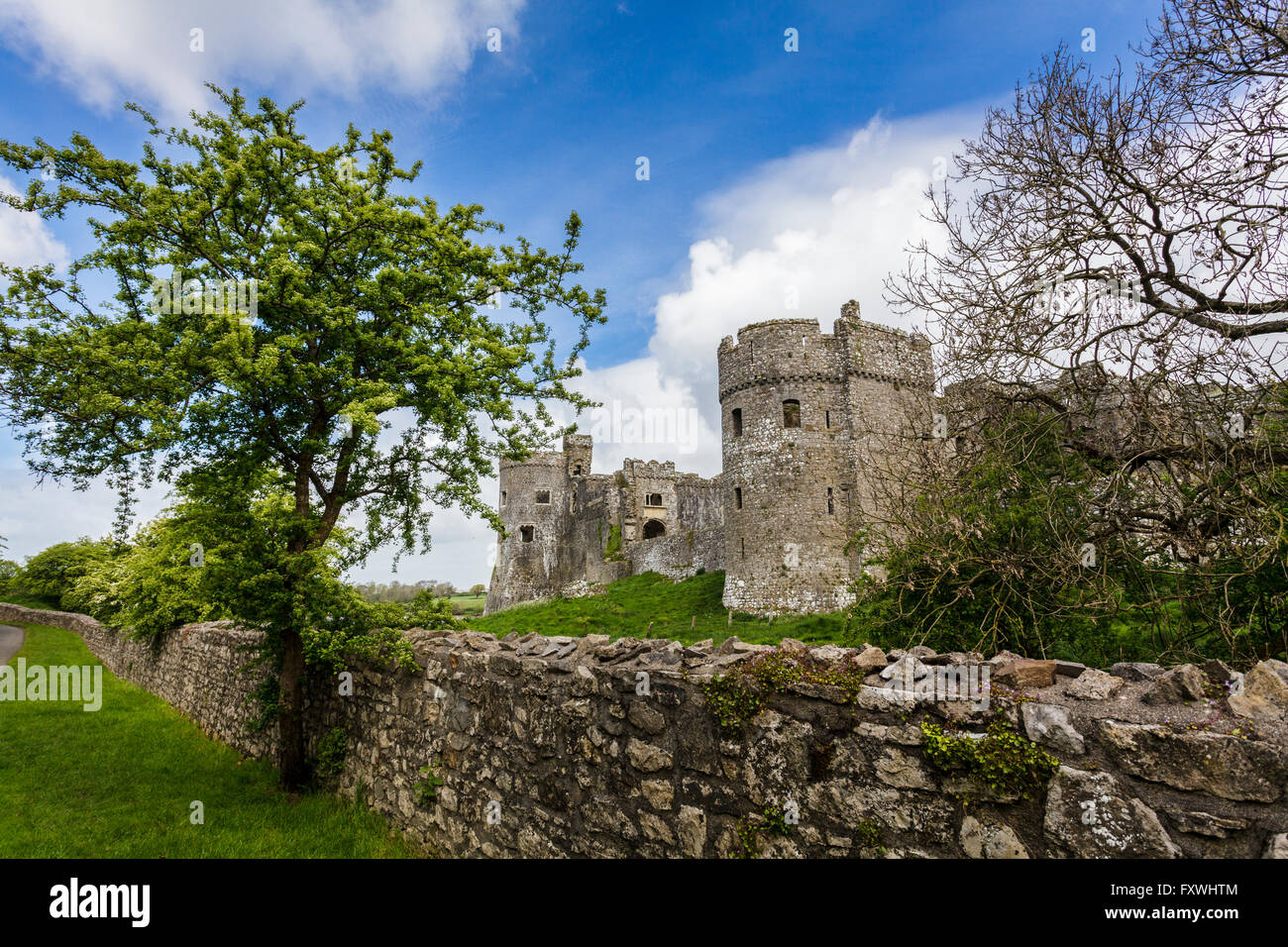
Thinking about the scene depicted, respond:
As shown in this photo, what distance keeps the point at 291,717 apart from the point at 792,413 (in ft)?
69.1

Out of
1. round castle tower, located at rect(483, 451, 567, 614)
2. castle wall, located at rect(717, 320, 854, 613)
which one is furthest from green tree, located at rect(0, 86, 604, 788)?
round castle tower, located at rect(483, 451, 567, 614)

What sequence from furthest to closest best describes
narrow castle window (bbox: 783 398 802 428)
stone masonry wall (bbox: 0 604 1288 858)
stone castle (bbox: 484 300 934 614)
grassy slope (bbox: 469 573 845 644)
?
1. narrow castle window (bbox: 783 398 802 428)
2. stone castle (bbox: 484 300 934 614)
3. grassy slope (bbox: 469 573 845 644)
4. stone masonry wall (bbox: 0 604 1288 858)

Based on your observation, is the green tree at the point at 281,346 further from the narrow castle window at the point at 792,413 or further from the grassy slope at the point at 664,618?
the narrow castle window at the point at 792,413

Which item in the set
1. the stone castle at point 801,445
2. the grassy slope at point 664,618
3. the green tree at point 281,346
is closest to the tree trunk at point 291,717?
the green tree at point 281,346

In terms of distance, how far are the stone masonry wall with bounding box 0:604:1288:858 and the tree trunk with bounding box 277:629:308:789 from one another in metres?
1.14

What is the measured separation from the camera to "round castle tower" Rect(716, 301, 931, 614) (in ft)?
79.7

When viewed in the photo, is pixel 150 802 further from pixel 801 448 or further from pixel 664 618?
pixel 801 448

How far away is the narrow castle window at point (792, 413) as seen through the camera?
1006 inches

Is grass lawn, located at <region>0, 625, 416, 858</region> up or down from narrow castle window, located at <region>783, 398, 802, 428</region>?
down

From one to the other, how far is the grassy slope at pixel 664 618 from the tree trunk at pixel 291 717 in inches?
486

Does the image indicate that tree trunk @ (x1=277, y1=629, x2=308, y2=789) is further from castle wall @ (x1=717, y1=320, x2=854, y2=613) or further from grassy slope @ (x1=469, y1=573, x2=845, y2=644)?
castle wall @ (x1=717, y1=320, x2=854, y2=613)

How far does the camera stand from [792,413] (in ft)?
84.6

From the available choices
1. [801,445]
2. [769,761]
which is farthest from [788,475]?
[769,761]
